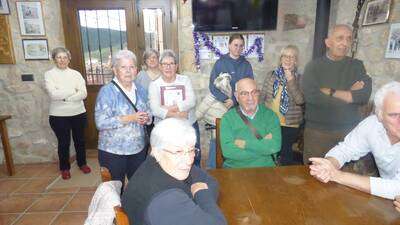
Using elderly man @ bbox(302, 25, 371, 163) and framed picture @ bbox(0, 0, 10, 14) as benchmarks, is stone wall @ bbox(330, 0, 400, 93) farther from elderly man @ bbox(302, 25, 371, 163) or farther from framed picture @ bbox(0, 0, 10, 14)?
framed picture @ bbox(0, 0, 10, 14)

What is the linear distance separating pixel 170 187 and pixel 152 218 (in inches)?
5.1

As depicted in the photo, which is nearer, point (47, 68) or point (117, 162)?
point (117, 162)

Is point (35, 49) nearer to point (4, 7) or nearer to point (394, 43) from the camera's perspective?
point (4, 7)

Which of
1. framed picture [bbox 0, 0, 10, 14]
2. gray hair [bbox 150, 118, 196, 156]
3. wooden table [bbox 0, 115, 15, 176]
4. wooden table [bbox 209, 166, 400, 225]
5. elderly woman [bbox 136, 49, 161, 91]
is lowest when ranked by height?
wooden table [bbox 0, 115, 15, 176]

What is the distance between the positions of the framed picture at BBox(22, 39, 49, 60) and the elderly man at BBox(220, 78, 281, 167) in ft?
9.32

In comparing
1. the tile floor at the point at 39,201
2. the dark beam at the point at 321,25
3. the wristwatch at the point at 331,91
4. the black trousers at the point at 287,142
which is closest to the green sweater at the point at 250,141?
the wristwatch at the point at 331,91

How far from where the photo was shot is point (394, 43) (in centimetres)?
241

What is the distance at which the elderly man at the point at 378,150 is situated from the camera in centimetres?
139

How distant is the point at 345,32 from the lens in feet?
7.02

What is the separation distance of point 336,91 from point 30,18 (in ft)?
11.7

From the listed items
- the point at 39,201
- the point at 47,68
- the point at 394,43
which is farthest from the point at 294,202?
the point at 47,68

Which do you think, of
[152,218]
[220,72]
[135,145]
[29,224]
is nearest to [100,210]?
[152,218]

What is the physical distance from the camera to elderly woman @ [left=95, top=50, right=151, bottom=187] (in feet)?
6.75

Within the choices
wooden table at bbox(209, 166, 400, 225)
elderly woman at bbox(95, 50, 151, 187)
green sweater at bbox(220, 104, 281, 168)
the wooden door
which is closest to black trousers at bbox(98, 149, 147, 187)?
elderly woman at bbox(95, 50, 151, 187)
